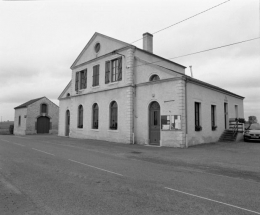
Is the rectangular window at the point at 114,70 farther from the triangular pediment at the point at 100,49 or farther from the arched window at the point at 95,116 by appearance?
the arched window at the point at 95,116

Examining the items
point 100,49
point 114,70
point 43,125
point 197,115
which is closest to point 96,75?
point 100,49

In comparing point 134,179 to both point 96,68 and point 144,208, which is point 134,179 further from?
point 96,68

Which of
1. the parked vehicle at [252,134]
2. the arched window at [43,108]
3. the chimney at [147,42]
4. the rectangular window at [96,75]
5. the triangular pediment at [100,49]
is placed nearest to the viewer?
the parked vehicle at [252,134]

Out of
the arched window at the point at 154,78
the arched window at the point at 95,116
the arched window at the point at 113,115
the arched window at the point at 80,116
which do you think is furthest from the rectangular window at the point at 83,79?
the arched window at the point at 154,78

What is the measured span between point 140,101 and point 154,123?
220cm

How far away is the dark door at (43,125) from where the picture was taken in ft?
113

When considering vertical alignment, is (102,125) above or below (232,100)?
below

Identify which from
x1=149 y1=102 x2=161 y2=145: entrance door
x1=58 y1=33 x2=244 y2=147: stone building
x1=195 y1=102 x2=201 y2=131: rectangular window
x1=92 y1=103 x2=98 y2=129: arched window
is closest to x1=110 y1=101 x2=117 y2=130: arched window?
x1=58 y1=33 x2=244 y2=147: stone building

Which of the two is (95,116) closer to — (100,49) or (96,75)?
(96,75)

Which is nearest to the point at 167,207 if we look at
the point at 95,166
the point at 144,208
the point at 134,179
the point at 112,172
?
the point at 144,208

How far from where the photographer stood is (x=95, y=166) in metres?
8.17

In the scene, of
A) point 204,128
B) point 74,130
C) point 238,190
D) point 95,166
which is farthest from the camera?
point 74,130

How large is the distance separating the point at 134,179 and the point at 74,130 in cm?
1893

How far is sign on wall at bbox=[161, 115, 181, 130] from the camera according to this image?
1485cm
